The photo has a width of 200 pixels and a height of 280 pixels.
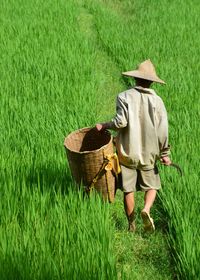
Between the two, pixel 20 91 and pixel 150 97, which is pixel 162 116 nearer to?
pixel 150 97

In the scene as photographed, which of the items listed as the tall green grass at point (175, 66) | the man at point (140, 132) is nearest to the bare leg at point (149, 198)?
the man at point (140, 132)

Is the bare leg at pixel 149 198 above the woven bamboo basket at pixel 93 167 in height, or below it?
below

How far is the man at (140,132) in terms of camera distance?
2977 millimetres

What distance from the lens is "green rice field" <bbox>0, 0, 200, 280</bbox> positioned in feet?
8.09

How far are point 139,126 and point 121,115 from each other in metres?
0.13

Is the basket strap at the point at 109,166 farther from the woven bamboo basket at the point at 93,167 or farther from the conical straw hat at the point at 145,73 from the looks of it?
the conical straw hat at the point at 145,73

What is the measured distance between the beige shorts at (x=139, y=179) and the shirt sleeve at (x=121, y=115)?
290 mm

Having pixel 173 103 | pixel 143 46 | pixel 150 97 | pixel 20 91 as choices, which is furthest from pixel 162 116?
pixel 143 46

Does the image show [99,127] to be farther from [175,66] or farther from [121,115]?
[175,66]

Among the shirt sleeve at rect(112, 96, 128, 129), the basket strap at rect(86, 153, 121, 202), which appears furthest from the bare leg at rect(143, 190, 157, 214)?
the shirt sleeve at rect(112, 96, 128, 129)

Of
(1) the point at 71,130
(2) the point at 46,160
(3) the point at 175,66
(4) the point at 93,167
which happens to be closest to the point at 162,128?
(4) the point at 93,167

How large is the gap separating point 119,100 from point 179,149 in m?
1.02

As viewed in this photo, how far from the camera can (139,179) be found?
3.18 m

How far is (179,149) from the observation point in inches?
151
